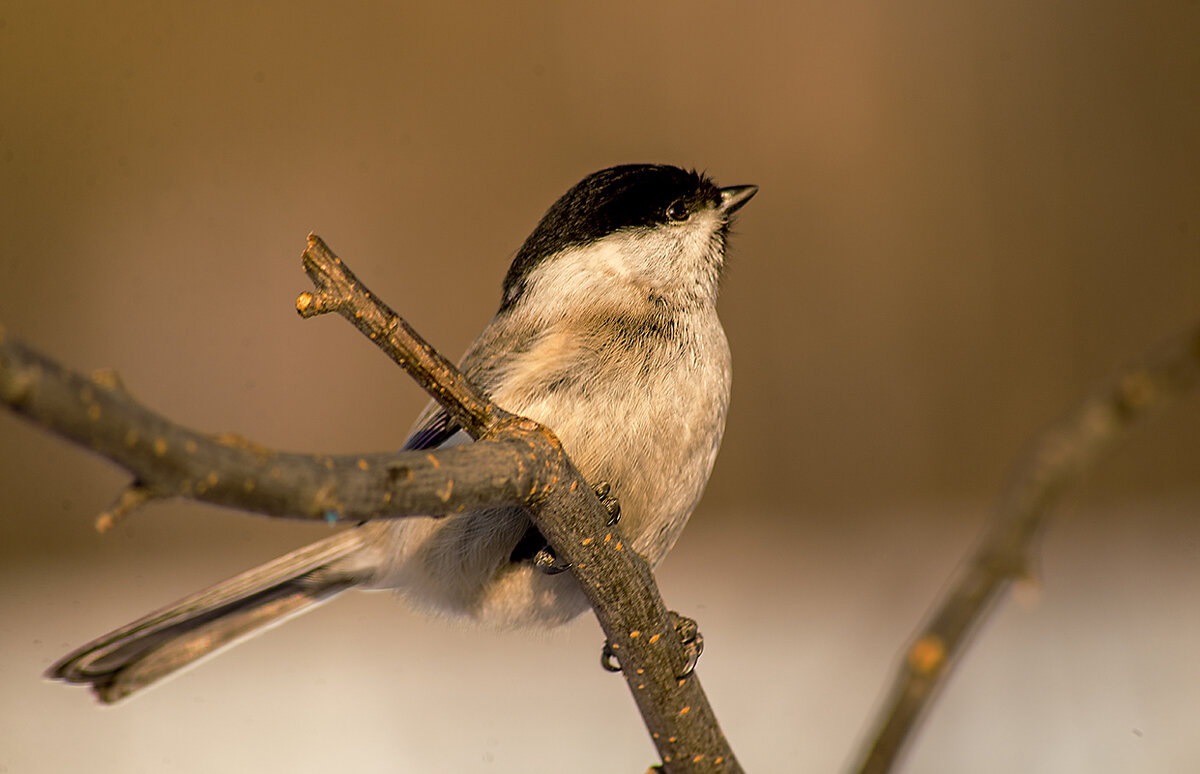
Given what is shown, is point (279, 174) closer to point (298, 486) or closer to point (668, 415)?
point (668, 415)

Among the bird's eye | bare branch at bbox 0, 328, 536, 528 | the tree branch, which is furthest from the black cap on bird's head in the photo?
bare branch at bbox 0, 328, 536, 528

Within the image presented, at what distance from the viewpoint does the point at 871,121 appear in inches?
118

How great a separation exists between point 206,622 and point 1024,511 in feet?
4.85

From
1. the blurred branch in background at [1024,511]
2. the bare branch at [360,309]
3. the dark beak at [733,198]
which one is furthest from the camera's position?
the dark beak at [733,198]

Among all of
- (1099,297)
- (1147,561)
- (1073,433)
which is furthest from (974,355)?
(1073,433)

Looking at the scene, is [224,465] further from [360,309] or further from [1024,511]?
[1024,511]

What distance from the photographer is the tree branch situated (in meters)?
0.53

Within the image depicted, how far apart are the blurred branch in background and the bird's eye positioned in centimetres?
124

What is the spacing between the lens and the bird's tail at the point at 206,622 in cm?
144

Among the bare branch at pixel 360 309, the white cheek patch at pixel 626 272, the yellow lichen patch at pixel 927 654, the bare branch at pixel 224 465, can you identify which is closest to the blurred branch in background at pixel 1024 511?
the yellow lichen patch at pixel 927 654

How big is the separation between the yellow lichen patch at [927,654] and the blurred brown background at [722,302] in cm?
203

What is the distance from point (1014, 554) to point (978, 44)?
2.88 meters

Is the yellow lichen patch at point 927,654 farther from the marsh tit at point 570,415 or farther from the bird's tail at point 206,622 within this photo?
the bird's tail at point 206,622

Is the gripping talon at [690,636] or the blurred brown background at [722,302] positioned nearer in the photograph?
the gripping talon at [690,636]
